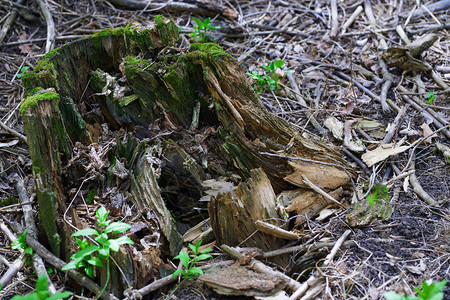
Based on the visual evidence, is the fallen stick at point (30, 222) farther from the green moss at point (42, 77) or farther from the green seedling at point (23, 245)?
the green moss at point (42, 77)

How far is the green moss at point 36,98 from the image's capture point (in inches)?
93.0

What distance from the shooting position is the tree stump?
2.49 metres

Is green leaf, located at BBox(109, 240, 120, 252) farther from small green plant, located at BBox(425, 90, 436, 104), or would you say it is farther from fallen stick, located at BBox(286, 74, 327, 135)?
small green plant, located at BBox(425, 90, 436, 104)

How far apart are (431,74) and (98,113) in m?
3.44

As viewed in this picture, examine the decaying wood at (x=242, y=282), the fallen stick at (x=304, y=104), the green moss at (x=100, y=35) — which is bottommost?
the decaying wood at (x=242, y=282)

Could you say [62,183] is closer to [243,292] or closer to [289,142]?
[243,292]

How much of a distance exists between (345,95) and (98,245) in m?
2.94

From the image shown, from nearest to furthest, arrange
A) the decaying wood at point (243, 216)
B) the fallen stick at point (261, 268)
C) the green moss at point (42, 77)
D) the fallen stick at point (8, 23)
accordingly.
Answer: the fallen stick at point (261, 268) < the decaying wood at point (243, 216) < the green moss at point (42, 77) < the fallen stick at point (8, 23)

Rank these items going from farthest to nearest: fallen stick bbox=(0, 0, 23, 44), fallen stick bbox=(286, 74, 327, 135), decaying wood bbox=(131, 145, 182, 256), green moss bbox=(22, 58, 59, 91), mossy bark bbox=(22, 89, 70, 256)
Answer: fallen stick bbox=(0, 0, 23, 44) < fallen stick bbox=(286, 74, 327, 135) < green moss bbox=(22, 58, 59, 91) < decaying wood bbox=(131, 145, 182, 256) < mossy bark bbox=(22, 89, 70, 256)

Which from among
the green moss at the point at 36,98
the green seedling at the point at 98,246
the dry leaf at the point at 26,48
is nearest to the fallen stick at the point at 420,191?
the green seedling at the point at 98,246

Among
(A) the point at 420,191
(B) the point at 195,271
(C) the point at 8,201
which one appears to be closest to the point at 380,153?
(A) the point at 420,191

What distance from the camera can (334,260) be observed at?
2303 mm

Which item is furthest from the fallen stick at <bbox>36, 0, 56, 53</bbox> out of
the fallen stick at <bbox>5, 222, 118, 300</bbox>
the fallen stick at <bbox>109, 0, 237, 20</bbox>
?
the fallen stick at <bbox>5, 222, 118, 300</bbox>

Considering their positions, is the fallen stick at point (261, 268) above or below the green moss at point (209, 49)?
below
